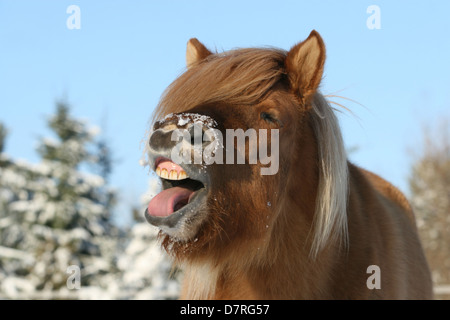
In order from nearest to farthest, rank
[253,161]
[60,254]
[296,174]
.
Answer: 1. [253,161]
2. [296,174]
3. [60,254]

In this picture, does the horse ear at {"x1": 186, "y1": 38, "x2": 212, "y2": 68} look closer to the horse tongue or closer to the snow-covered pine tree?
the horse tongue

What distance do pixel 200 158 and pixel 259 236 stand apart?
0.64m

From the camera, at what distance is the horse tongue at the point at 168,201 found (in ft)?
8.64

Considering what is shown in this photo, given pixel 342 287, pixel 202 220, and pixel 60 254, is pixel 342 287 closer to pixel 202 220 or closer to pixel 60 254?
pixel 202 220

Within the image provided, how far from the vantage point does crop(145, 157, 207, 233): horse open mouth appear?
2.62m

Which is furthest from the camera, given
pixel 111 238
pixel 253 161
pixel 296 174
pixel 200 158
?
pixel 111 238

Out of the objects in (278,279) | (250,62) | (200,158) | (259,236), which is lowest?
(278,279)

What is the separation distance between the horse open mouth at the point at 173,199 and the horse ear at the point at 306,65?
1.00m

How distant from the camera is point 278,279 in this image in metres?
2.98

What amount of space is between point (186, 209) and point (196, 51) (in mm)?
1535

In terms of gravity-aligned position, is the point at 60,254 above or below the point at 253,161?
below

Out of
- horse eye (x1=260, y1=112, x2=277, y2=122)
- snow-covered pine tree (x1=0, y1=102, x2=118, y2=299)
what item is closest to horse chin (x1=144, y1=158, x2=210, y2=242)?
horse eye (x1=260, y1=112, x2=277, y2=122)

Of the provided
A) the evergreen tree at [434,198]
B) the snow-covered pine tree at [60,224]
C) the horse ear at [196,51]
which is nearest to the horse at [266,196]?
the horse ear at [196,51]
